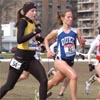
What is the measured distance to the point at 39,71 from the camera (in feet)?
31.1

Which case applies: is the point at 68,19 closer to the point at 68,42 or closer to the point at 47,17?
the point at 68,42

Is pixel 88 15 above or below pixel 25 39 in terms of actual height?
below

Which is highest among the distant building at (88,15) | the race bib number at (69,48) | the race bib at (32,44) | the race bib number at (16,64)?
the race bib at (32,44)

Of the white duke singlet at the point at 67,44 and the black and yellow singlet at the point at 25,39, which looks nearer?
the black and yellow singlet at the point at 25,39

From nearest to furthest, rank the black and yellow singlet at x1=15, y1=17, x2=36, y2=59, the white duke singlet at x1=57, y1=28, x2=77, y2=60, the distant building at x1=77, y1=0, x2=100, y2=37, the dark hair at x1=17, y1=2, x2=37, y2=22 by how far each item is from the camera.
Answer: the black and yellow singlet at x1=15, y1=17, x2=36, y2=59 < the dark hair at x1=17, y1=2, x2=37, y2=22 < the white duke singlet at x1=57, y1=28, x2=77, y2=60 < the distant building at x1=77, y1=0, x2=100, y2=37

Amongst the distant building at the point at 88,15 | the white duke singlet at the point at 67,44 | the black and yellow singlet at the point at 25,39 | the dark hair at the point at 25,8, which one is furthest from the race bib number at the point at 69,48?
the distant building at the point at 88,15

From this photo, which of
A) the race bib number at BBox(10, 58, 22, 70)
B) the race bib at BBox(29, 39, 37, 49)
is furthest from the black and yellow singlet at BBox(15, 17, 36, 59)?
the race bib number at BBox(10, 58, 22, 70)

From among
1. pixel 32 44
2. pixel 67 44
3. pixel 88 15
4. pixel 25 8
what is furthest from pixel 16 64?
pixel 88 15

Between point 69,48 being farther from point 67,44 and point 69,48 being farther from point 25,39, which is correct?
point 25,39

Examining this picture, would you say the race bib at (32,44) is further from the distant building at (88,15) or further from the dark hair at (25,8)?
the distant building at (88,15)

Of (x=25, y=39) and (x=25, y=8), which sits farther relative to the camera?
(x=25, y=8)

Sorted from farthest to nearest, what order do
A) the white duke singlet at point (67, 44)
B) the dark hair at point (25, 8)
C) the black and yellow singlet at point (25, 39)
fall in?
the white duke singlet at point (67, 44) < the dark hair at point (25, 8) < the black and yellow singlet at point (25, 39)

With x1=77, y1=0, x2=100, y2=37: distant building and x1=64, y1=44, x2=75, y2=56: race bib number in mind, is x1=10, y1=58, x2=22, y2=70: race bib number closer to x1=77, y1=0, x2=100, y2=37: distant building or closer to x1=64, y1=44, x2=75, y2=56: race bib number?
x1=64, y1=44, x2=75, y2=56: race bib number

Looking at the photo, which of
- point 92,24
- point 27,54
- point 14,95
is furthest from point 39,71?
point 92,24
